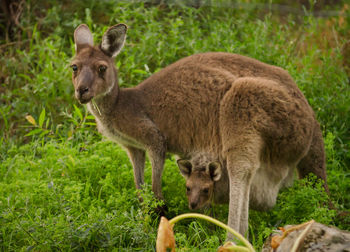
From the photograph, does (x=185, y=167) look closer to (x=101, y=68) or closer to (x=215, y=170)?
(x=215, y=170)

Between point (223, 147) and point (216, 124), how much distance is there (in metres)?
0.26

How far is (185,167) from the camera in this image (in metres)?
5.04

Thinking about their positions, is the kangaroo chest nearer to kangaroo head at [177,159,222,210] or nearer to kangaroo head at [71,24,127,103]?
kangaroo head at [71,24,127,103]

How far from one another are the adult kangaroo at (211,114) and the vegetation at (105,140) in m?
0.35

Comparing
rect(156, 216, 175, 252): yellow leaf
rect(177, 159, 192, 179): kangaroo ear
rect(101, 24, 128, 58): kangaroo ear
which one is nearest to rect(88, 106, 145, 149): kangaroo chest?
rect(177, 159, 192, 179): kangaroo ear

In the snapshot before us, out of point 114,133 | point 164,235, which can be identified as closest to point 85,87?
point 114,133

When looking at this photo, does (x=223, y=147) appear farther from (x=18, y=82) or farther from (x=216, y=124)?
(x=18, y=82)

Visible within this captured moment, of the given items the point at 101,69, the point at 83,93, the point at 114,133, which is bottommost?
the point at 114,133

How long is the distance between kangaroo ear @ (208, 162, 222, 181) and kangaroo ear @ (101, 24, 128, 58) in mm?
1499

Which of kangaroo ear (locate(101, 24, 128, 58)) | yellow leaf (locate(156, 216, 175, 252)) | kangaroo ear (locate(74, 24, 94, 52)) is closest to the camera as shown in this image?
yellow leaf (locate(156, 216, 175, 252))

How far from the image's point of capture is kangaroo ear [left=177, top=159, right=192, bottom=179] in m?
5.00

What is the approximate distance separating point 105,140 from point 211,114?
1565 millimetres

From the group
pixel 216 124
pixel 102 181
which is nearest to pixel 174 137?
pixel 216 124

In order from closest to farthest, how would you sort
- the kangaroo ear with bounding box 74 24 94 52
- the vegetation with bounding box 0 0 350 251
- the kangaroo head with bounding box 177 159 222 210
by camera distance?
the vegetation with bounding box 0 0 350 251 < the kangaroo head with bounding box 177 159 222 210 < the kangaroo ear with bounding box 74 24 94 52
